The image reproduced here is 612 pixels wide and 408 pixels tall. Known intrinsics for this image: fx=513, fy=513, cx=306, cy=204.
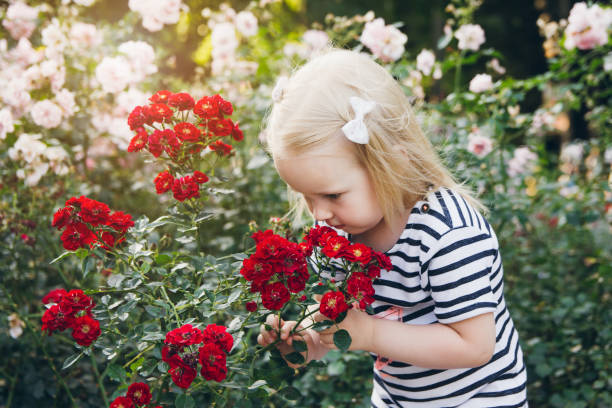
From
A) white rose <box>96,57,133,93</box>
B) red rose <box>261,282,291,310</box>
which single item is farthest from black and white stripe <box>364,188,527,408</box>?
white rose <box>96,57,133,93</box>

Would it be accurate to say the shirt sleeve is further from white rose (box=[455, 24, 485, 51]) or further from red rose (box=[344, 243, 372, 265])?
white rose (box=[455, 24, 485, 51])

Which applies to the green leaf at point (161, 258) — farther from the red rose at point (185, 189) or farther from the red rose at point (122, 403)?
the red rose at point (122, 403)

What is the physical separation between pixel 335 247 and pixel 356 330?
0.81ft

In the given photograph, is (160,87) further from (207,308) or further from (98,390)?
(207,308)

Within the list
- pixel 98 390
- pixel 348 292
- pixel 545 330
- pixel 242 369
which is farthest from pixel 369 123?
pixel 545 330

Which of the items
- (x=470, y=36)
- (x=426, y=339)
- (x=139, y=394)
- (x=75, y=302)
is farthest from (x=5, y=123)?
(x=470, y=36)

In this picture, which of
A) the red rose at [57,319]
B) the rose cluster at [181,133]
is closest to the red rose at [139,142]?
the rose cluster at [181,133]

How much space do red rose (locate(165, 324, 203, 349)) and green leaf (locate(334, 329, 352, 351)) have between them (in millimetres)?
275

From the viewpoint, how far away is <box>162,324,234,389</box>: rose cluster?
0.96m

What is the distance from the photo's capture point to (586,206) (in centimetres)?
240

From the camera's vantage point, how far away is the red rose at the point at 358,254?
3.27 feet

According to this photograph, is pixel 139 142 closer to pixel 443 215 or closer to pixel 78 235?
pixel 78 235

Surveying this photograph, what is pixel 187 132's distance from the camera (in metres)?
1.29

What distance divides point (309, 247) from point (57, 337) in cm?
140
